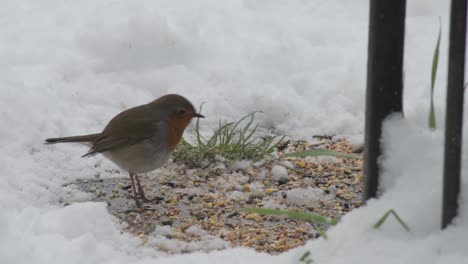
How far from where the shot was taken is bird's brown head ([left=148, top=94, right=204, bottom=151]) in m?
4.42

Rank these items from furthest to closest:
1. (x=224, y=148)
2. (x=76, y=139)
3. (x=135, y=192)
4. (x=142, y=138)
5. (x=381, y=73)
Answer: (x=224, y=148)
(x=76, y=139)
(x=142, y=138)
(x=135, y=192)
(x=381, y=73)

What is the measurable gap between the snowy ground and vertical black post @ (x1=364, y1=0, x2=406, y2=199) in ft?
0.21

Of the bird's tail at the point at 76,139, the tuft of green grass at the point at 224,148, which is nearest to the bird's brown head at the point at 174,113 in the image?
the tuft of green grass at the point at 224,148

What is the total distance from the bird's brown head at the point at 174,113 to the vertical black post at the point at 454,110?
2.20 meters

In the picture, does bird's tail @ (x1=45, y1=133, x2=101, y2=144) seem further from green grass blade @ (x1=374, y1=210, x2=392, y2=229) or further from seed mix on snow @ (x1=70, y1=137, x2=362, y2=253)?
green grass blade @ (x1=374, y1=210, x2=392, y2=229)

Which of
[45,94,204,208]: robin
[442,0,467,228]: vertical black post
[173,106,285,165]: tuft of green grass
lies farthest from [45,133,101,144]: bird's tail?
[442,0,467,228]: vertical black post

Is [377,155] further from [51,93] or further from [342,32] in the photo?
[342,32]

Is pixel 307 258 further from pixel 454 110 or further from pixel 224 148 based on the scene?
pixel 224 148

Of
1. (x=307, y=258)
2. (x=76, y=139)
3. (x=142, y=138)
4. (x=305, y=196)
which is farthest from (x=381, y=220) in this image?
(x=76, y=139)

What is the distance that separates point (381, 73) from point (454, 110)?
17.4 inches

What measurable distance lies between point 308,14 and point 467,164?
4.15m

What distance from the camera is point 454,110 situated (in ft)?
7.69

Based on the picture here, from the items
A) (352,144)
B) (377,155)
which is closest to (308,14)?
(352,144)

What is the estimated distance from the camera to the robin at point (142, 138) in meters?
4.33
